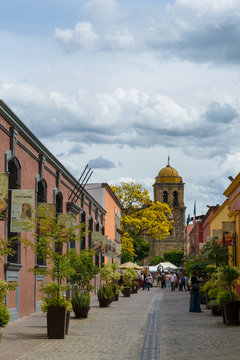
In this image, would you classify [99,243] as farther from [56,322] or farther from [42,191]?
[56,322]

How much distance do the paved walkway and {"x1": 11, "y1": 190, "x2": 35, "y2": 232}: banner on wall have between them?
2749mm

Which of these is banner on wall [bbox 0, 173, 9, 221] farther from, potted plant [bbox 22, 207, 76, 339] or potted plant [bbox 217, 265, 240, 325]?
potted plant [bbox 217, 265, 240, 325]

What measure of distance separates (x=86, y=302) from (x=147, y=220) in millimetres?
38058

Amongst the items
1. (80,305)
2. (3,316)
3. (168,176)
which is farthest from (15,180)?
(168,176)

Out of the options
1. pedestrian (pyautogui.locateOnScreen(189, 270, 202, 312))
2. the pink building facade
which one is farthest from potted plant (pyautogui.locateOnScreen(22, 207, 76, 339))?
pedestrian (pyautogui.locateOnScreen(189, 270, 202, 312))

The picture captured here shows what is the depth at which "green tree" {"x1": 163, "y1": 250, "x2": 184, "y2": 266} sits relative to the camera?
109938mm

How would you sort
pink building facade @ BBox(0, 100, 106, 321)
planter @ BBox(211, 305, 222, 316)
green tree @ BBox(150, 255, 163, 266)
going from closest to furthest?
1. pink building facade @ BBox(0, 100, 106, 321)
2. planter @ BBox(211, 305, 222, 316)
3. green tree @ BBox(150, 255, 163, 266)

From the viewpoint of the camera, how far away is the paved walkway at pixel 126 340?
37.0 feet

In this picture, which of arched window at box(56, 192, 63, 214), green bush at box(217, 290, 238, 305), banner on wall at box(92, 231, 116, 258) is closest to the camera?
green bush at box(217, 290, 238, 305)

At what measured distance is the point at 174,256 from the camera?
362 ft

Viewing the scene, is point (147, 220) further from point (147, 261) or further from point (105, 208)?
point (147, 261)

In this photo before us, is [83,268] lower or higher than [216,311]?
higher

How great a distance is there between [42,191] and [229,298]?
31.3 feet

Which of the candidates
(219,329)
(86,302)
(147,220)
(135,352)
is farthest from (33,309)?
(147,220)
